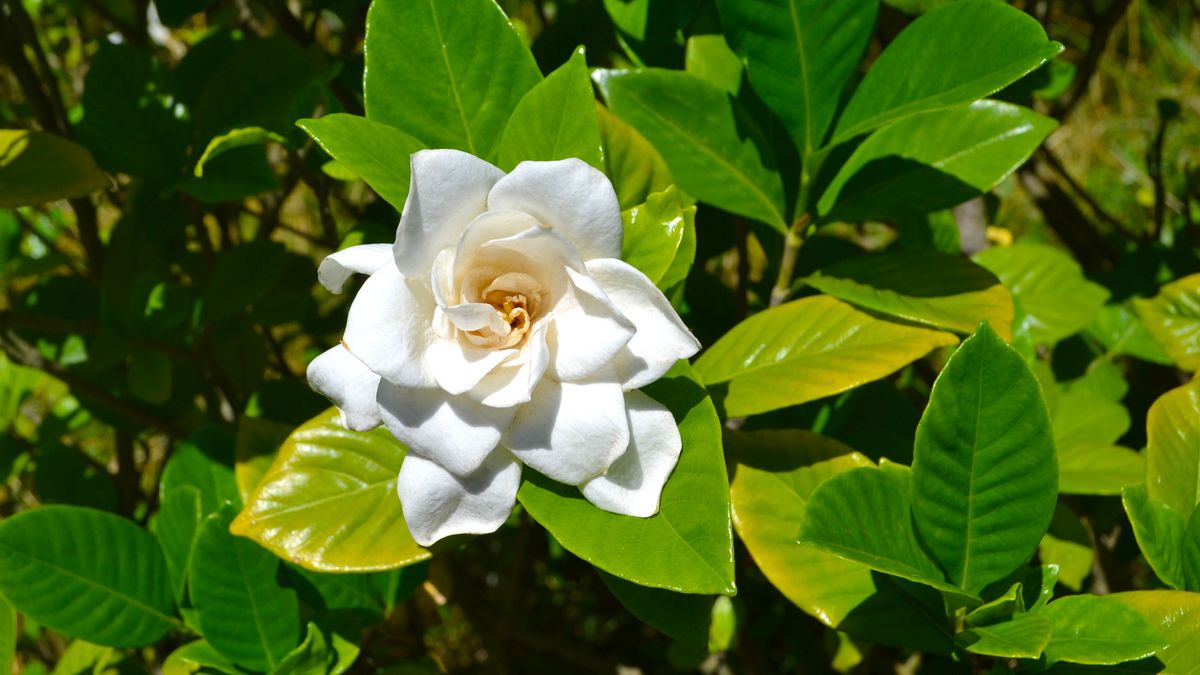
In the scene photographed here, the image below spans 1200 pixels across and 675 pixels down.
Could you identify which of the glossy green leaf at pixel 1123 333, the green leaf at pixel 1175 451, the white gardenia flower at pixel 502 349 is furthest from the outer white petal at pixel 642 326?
the glossy green leaf at pixel 1123 333

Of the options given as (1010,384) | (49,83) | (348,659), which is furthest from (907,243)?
(49,83)

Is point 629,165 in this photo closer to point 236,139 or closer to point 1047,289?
point 236,139

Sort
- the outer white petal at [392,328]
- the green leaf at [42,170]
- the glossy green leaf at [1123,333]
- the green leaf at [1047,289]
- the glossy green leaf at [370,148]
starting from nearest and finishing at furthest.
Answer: the outer white petal at [392,328] → the glossy green leaf at [370,148] → the green leaf at [42,170] → the green leaf at [1047,289] → the glossy green leaf at [1123,333]

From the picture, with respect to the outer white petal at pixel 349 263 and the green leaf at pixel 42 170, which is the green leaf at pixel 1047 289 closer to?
the outer white petal at pixel 349 263

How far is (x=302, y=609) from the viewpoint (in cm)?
124

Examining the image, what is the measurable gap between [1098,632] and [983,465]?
0.61 feet

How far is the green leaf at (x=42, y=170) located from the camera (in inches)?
46.4

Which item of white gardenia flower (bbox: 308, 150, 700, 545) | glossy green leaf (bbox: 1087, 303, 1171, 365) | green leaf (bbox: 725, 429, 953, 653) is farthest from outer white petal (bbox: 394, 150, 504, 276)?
glossy green leaf (bbox: 1087, 303, 1171, 365)

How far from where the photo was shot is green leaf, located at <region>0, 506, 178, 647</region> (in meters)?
1.10

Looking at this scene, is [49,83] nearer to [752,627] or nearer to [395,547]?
[395,547]

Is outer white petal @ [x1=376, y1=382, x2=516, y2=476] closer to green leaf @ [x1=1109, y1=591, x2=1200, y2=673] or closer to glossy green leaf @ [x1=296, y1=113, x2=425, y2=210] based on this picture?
glossy green leaf @ [x1=296, y1=113, x2=425, y2=210]

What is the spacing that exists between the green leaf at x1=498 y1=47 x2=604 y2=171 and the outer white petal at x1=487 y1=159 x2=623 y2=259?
0.08 m

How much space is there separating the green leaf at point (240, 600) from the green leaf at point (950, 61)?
0.77 m

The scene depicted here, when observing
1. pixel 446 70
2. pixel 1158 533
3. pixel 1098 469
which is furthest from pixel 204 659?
→ pixel 1098 469
